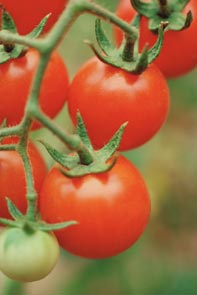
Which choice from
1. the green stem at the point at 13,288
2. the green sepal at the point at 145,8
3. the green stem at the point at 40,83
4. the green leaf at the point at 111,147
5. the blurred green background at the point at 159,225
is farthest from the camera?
the blurred green background at the point at 159,225

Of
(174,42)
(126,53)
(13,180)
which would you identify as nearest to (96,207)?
(13,180)

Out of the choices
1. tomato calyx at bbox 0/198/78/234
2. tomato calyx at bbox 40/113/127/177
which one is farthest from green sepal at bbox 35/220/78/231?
tomato calyx at bbox 40/113/127/177

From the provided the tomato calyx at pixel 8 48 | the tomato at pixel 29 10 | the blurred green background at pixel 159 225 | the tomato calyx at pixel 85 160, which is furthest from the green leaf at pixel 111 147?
the blurred green background at pixel 159 225

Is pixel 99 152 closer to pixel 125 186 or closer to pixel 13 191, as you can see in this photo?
pixel 125 186

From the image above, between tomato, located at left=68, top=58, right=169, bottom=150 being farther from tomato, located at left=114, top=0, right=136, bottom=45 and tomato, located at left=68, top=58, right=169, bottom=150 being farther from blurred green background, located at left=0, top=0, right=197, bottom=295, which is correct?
blurred green background, located at left=0, top=0, right=197, bottom=295

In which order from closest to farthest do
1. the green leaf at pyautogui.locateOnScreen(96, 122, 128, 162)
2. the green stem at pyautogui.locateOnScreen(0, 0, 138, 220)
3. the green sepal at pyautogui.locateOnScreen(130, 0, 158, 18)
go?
the green stem at pyautogui.locateOnScreen(0, 0, 138, 220) → the green leaf at pyautogui.locateOnScreen(96, 122, 128, 162) → the green sepal at pyautogui.locateOnScreen(130, 0, 158, 18)

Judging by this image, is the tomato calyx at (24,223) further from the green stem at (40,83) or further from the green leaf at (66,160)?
the green leaf at (66,160)

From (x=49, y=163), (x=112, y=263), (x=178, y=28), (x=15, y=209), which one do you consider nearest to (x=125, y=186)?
(x=15, y=209)
